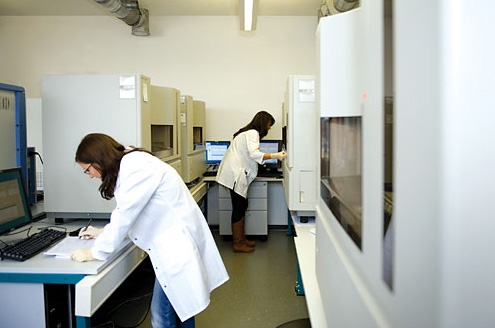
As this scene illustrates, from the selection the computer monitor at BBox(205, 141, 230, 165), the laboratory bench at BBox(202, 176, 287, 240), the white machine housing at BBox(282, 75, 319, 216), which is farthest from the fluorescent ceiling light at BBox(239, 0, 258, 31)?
the laboratory bench at BBox(202, 176, 287, 240)

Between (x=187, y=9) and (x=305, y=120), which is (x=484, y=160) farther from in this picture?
(x=187, y=9)

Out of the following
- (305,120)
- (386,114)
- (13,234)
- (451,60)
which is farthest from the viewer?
(305,120)

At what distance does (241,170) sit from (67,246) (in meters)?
2.11

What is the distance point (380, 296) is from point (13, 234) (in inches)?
77.3

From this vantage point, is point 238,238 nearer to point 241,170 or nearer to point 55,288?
point 241,170

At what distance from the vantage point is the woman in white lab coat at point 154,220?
4.92 ft

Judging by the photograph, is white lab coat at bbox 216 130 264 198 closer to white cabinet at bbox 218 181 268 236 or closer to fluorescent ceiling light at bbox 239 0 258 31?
white cabinet at bbox 218 181 268 236

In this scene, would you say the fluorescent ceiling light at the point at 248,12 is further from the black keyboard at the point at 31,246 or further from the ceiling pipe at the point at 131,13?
the black keyboard at the point at 31,246

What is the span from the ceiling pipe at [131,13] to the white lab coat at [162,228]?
8.73 ft

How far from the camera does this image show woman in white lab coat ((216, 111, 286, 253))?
11.8 ft

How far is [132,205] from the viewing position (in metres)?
1.48

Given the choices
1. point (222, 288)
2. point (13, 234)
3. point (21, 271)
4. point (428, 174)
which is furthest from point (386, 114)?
point (222, 288)

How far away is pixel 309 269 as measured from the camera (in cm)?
158

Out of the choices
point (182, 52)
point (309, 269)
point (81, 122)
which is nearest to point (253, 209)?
point (182, 52)
